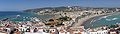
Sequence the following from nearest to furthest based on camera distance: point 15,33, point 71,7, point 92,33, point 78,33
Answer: point 15,33 < point 78,33 < point 92,33 < point 71,7

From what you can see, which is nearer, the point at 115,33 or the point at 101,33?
the point at 115,33

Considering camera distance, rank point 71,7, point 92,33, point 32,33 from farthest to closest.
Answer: point 71,7 → point 92,33 → point 32,33

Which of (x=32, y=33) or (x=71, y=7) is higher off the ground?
(x=32, y=33)

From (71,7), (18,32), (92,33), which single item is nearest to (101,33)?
(92,33)

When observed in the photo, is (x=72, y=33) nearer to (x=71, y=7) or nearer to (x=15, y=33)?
(x=15, y=33)

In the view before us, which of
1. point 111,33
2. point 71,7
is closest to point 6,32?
point 111,33

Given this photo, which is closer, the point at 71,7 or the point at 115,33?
the point at 115,33

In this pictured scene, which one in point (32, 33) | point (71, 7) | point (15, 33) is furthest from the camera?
point (71, 7)

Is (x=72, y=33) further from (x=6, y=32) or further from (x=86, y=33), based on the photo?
(x=6, y=32)

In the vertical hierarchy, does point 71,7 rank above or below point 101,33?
below
